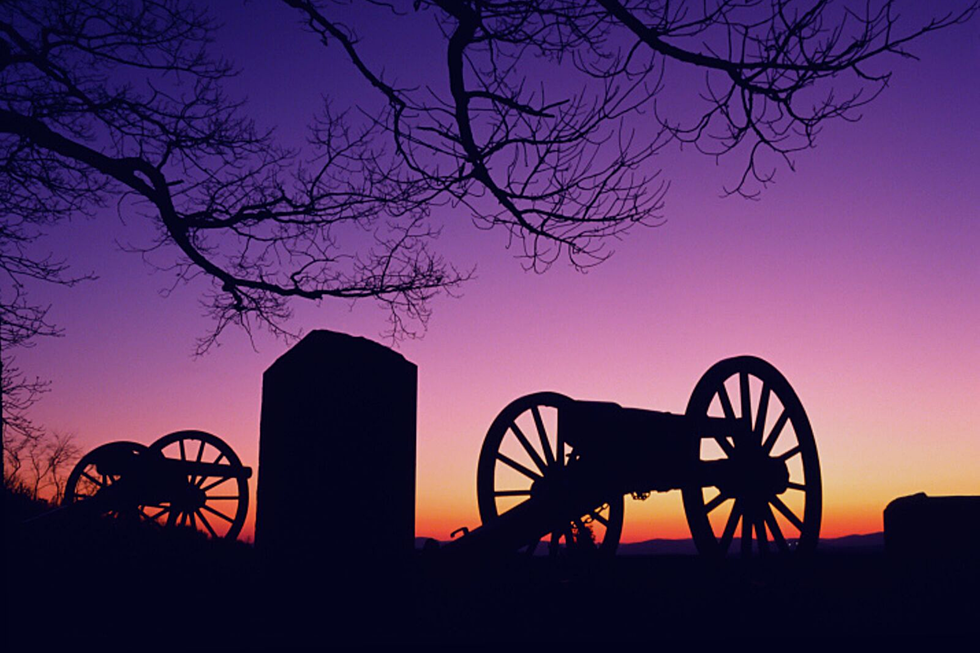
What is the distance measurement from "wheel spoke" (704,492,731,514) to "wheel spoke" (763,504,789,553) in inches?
17.5

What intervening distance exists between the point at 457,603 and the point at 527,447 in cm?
269

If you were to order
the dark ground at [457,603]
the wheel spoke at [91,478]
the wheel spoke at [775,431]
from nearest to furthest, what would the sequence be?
the dark ground at [457,603], the wheel spoke at [775,431], the wheel spoke at [91,478]

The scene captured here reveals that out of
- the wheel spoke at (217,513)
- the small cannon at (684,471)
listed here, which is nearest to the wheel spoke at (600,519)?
the small cannon at (684,471)

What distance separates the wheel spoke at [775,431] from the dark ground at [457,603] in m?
0.91

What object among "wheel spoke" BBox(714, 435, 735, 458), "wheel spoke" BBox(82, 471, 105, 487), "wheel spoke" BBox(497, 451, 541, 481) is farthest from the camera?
"wheel spoke" BBox(82, 471, 105, 487)

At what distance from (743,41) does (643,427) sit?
2780 millimetres

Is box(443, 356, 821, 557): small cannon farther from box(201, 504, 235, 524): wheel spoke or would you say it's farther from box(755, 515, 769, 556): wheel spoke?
box(201, 504, 235, 524): wheel spoke

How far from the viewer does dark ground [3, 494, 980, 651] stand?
4.02m

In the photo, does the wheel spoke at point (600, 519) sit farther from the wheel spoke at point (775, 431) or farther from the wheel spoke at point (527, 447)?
the wheel spoke at point (775, 431)

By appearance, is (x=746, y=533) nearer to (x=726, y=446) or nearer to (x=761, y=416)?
(x=726, y=446)

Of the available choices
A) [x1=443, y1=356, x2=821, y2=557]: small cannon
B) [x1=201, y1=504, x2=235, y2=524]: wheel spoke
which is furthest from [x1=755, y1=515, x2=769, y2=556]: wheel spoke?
[x1=201, y1=504, x2=235, y2=524]: wheel spoke

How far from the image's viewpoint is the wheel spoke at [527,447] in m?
7.79

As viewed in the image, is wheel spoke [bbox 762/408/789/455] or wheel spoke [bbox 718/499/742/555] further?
wheel spoke [bbox 762/408/789/455]

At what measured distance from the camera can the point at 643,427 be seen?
6.89 metres
